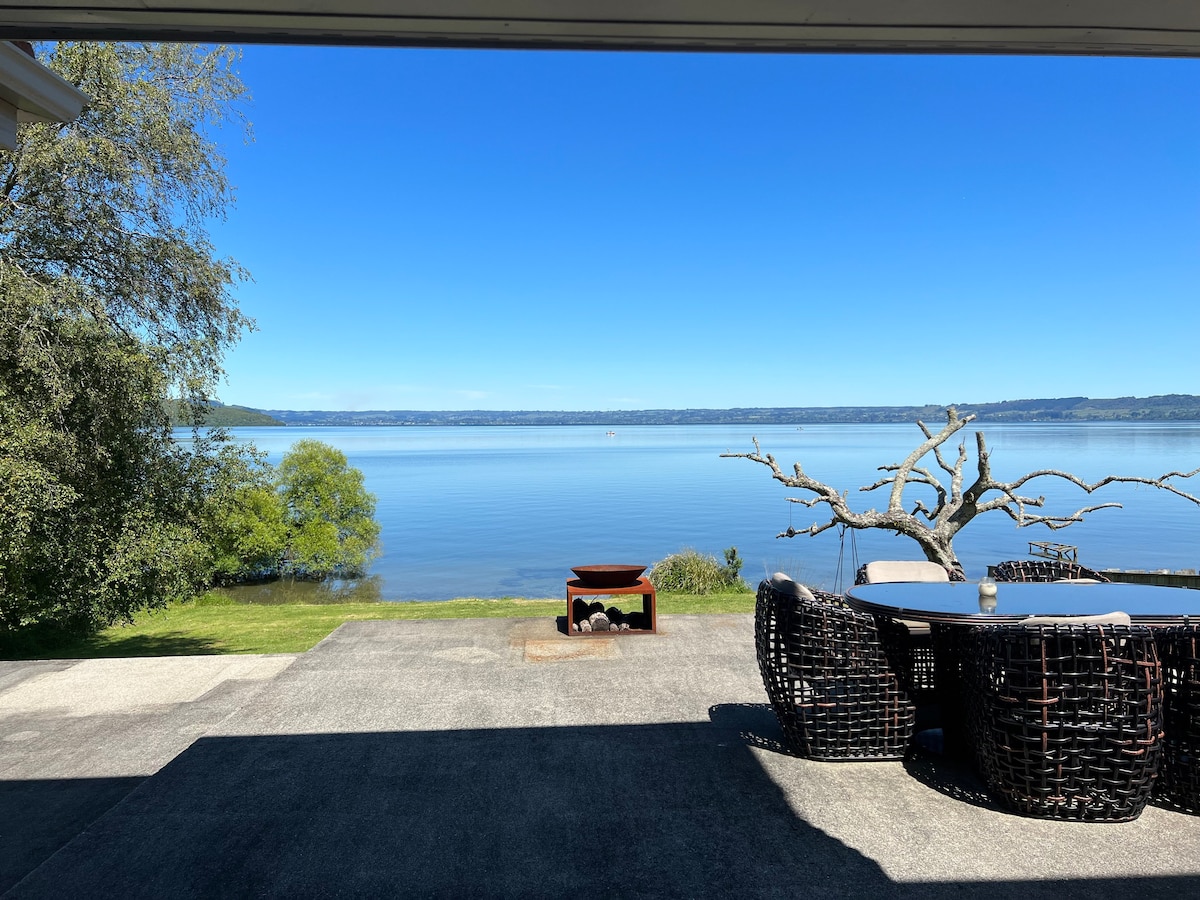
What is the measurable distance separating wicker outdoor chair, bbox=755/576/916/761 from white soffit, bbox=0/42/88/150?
323cm

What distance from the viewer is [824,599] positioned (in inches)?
150

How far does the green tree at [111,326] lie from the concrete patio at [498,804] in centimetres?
198

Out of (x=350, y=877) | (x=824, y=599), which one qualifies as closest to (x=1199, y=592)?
(x=824, y=599)

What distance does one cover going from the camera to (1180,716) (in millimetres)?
2957

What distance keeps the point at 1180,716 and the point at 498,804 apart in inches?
114

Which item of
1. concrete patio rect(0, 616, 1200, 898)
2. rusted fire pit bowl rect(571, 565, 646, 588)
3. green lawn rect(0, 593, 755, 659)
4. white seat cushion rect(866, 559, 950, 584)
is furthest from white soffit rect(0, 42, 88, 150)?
green lawn rect(0, 593, 755, 659)

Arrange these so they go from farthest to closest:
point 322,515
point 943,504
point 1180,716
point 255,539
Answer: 1. point 322,515
2. point 255,539
3. point 943,504
4. point 1180,716

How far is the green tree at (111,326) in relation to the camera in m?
5.85

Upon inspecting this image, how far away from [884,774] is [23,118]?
13.3 feet

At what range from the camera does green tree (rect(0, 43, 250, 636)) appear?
19.2ft

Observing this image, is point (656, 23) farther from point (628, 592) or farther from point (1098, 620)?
point (628, 592)

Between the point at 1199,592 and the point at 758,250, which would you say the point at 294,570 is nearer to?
the point at 1199,592

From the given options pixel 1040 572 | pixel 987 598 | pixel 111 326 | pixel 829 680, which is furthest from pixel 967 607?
pixel 111 326

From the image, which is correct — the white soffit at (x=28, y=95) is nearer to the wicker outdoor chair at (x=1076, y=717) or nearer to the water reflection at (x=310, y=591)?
the wicker outdoor chair at (x=1076, y=717)
